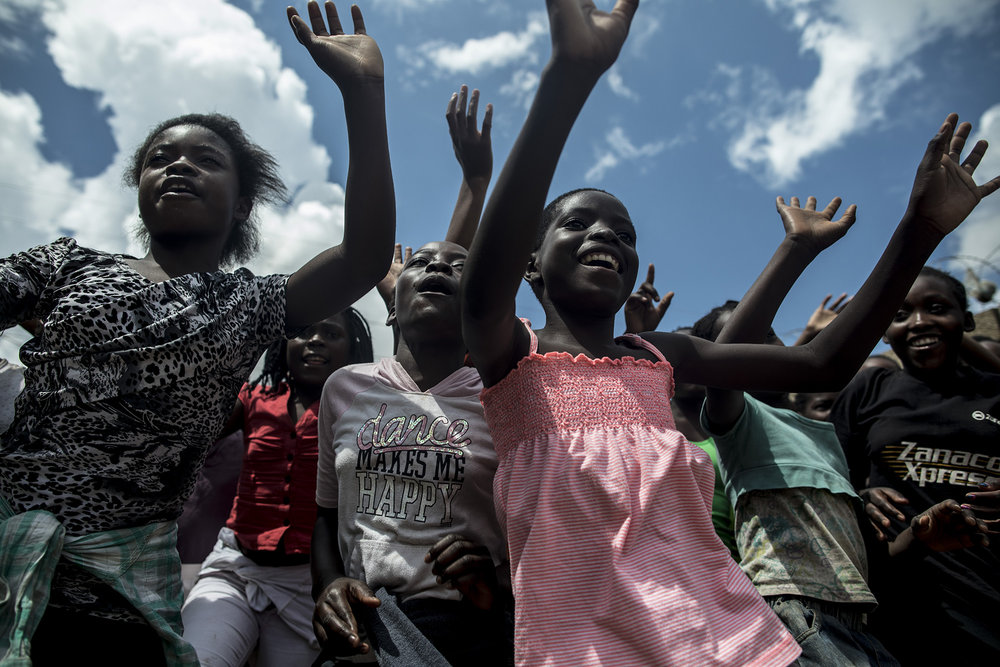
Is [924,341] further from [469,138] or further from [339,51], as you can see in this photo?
[339,51]

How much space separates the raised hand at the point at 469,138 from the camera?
305cm

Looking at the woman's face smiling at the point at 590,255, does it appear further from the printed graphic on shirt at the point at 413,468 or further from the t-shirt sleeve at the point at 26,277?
the t-shirt sleeve at the point at 26,277

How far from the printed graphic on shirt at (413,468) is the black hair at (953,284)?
102 inches

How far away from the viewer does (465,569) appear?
157cm

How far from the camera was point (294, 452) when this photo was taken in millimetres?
2828

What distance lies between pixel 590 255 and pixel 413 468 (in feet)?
2.54

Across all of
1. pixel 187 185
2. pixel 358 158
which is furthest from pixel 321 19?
pixel 187 185

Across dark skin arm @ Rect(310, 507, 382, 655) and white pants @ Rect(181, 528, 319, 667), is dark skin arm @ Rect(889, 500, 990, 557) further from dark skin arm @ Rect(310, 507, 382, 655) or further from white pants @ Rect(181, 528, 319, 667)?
white pants @ Rect(181, 528, 319, 667)

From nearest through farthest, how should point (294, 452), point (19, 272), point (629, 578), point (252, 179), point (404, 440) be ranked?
point (629, 578) → point (19, 272) → point (404, 440) → point (252, 179) → point (294, 452)

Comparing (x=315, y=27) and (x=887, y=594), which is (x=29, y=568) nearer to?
(x=315, y=27)

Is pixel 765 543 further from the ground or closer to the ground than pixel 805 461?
closer to the ground

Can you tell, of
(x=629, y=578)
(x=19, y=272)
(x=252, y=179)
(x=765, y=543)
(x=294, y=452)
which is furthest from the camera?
(x=294, y=452)

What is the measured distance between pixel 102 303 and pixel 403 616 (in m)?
1.11

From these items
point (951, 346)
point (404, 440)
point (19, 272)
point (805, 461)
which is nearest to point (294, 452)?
point (404, 440)
